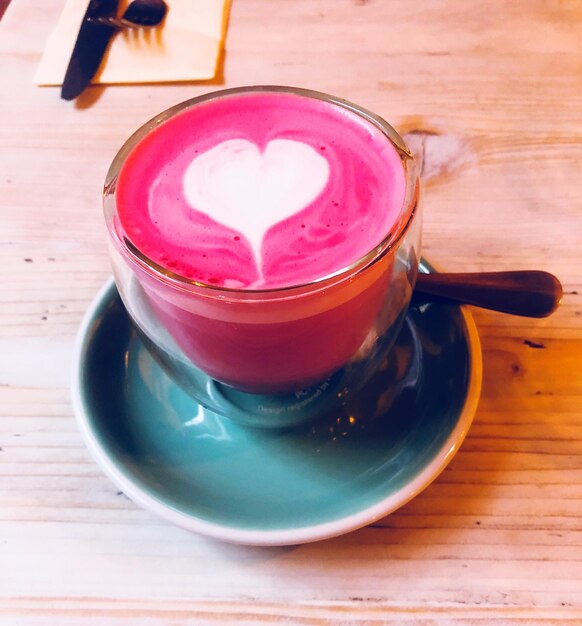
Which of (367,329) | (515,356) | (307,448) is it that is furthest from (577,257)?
(307,448)

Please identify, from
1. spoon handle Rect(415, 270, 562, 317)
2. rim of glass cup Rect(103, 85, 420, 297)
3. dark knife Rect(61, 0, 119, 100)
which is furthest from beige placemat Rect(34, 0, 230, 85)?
spoon handle Rect(415, 270, 562, 317)

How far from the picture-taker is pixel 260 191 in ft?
1.85

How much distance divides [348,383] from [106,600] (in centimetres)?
30

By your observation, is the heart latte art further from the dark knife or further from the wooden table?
the dark knife

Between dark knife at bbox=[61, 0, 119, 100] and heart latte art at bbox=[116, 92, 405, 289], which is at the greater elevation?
heart latte art at bbox=[116, 92, 405, 289]

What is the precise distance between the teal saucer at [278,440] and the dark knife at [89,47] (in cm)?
49

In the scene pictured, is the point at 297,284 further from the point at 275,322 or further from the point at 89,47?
the point at 89,47

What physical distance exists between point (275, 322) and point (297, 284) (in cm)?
5

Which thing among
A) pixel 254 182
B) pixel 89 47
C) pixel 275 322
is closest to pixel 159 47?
pixel 89 47

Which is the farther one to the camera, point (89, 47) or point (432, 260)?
point (89, 47)

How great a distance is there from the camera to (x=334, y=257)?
20.2 inches

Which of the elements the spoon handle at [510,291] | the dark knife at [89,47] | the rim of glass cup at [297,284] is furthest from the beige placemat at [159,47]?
the spoon handle at [510,291]

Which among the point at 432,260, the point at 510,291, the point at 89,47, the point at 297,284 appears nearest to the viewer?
the point at 297,284

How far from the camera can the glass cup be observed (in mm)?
498
